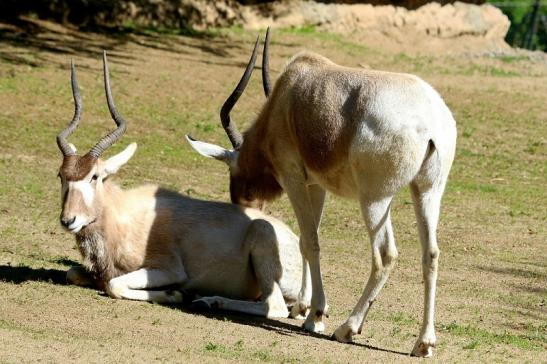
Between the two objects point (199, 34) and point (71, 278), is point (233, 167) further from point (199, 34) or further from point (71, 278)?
point (199, 34)

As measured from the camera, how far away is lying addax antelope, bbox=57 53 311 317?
9141 millimetres

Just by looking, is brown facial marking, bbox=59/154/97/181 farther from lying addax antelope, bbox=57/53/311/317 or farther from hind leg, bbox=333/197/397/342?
hind leg, bbox=333/197/397/342

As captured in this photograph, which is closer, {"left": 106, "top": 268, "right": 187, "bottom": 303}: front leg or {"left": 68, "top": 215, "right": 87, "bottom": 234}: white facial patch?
{"left": 68, "top": 215, "right": 87, "bottom": 234}: white facial patch

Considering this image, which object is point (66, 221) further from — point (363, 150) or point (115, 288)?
point (363, 150)

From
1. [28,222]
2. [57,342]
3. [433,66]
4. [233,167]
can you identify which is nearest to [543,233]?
[233,167]

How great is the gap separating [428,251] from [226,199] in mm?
5867

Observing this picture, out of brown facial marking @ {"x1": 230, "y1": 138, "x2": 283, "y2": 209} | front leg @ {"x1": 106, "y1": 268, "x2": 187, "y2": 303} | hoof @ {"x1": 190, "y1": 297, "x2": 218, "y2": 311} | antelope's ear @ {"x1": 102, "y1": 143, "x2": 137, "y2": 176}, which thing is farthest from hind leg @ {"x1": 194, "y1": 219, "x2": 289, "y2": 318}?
antelope's ear @ {"x1": 102, "y1": 143, "x2": 137, "y2": 176}

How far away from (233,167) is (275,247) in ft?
3.00

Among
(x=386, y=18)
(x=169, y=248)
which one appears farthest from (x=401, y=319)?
(x=386, y=18)

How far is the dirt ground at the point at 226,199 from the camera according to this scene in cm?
816

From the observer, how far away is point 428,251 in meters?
8.23

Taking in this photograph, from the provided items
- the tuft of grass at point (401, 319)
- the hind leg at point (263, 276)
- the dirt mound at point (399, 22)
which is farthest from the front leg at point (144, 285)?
the dirt mound at point (399, 22)

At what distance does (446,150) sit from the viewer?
8133 mm

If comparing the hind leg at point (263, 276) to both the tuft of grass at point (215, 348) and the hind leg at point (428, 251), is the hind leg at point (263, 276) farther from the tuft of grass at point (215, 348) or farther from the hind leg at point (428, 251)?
the hind leg at point (428, 251)
